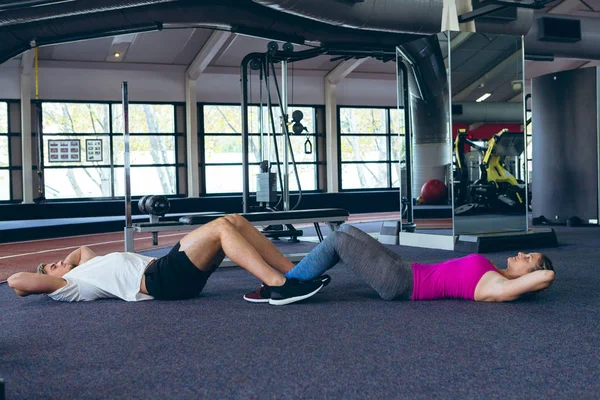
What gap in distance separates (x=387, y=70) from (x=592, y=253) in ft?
28.8

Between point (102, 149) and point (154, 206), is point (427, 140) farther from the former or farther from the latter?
point (102, 149)

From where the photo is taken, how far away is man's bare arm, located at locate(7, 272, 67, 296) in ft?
9.45

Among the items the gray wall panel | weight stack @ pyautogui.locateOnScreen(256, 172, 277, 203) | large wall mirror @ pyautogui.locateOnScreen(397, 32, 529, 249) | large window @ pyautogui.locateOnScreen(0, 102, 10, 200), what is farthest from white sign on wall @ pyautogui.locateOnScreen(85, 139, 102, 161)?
the gray wall panel

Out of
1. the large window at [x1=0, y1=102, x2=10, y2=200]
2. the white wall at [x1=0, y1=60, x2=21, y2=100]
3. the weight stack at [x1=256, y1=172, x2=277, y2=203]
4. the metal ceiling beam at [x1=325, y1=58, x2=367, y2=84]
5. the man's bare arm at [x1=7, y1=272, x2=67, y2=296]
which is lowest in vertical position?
the man's bare arm at [x1=7, y1=272, x2=67, y2=296]

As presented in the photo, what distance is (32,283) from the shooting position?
290 centimetres

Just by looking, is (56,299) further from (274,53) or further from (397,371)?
(274,53)

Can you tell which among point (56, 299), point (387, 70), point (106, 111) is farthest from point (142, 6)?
point (387, 70)

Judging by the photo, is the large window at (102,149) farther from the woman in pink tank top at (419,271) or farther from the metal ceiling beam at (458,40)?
the woman in pink tank top at (419,271)

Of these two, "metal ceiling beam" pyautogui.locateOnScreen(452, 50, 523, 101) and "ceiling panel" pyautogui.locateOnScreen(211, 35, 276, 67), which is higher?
"ceiling panel" pyautogui.locateOnScreen(211, 35, 276, 67)

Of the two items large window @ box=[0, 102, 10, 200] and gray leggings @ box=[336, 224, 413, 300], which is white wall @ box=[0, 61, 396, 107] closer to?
large window @ box=[0, 102, 10, 200]

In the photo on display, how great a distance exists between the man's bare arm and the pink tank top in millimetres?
1735

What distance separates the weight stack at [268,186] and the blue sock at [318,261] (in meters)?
2.75

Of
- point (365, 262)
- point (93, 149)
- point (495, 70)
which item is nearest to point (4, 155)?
point (93, 149)

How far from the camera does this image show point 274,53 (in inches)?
227
